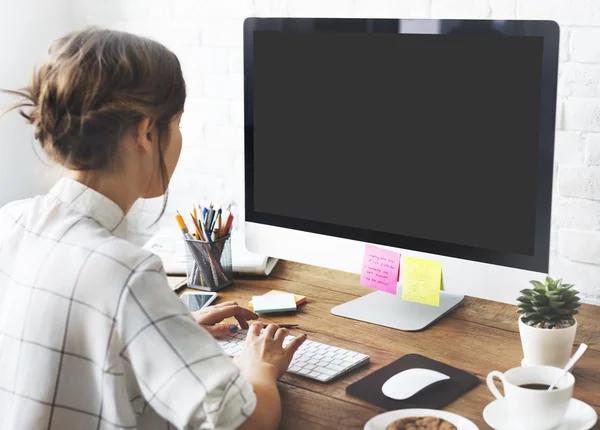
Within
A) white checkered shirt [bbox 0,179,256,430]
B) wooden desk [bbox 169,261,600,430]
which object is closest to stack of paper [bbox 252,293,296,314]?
wooden desk [bbox 169,261,600,430]

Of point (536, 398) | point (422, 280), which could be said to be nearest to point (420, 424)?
point (536, 398)

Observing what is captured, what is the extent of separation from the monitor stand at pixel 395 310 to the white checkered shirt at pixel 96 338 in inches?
18.2

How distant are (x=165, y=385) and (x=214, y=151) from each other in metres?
1.24

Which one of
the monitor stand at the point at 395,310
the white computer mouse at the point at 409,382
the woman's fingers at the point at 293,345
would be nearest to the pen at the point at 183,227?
the monitor stand at the point at 395,310

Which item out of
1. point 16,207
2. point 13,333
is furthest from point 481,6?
point 13,333

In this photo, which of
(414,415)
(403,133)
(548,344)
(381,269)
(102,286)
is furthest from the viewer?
(381,269)

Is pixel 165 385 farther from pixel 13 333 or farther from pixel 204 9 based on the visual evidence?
pixel 204 9

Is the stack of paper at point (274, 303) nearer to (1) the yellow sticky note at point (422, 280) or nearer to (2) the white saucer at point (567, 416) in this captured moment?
(1) the yellow sticky note at point (422, 280)

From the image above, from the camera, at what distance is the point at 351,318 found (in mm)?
1470

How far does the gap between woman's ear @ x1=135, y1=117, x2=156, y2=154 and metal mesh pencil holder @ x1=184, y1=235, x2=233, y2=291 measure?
1.65 ft

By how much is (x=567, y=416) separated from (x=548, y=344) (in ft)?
0.48

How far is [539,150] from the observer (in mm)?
1215

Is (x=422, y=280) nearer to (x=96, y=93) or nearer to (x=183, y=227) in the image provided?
(x=183, y=227)

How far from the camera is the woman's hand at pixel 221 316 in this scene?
1.40m
